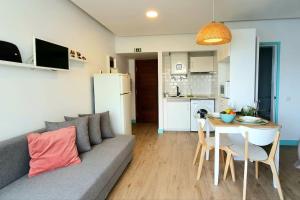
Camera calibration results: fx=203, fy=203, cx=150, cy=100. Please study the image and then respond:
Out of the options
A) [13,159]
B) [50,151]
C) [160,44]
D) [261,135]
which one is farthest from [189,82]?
[13,159]

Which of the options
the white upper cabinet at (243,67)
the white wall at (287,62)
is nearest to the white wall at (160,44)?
the white wall at (287,62)

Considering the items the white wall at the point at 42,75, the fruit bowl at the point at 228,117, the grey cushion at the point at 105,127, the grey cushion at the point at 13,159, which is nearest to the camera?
the grey cushion at the point at 13,159

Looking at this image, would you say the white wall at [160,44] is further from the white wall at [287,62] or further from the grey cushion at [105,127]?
the grey cushion at [105,127]

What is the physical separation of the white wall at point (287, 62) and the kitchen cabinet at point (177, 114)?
2.06 metres

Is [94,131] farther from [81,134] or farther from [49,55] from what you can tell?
[49,55]

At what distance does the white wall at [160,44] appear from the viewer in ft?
16.7

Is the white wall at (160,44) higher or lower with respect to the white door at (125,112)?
higher

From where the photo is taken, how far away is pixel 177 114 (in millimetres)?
5348

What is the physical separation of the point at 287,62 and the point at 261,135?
9.24 feet

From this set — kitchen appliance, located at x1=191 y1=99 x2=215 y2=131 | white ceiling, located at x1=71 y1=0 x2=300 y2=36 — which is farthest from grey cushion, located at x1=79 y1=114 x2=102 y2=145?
kitchen appliance, located at x1=191 y1=99 x2=215 y2=131

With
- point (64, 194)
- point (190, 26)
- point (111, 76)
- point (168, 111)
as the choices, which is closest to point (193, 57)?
point (190, 26)

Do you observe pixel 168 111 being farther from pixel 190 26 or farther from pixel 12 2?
pixel 12 2

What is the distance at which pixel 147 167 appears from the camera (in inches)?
126

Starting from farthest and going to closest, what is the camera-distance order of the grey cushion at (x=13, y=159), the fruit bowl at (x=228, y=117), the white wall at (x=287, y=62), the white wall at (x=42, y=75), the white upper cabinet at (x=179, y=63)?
the white upper cabinet at (x=179, y=63) < the white wall at (x=287, y=62) < the fruit bowl at (x=228, y=117) < the white wall at (x=42, y=75) < the grey cushion at (x=13, y=159)
